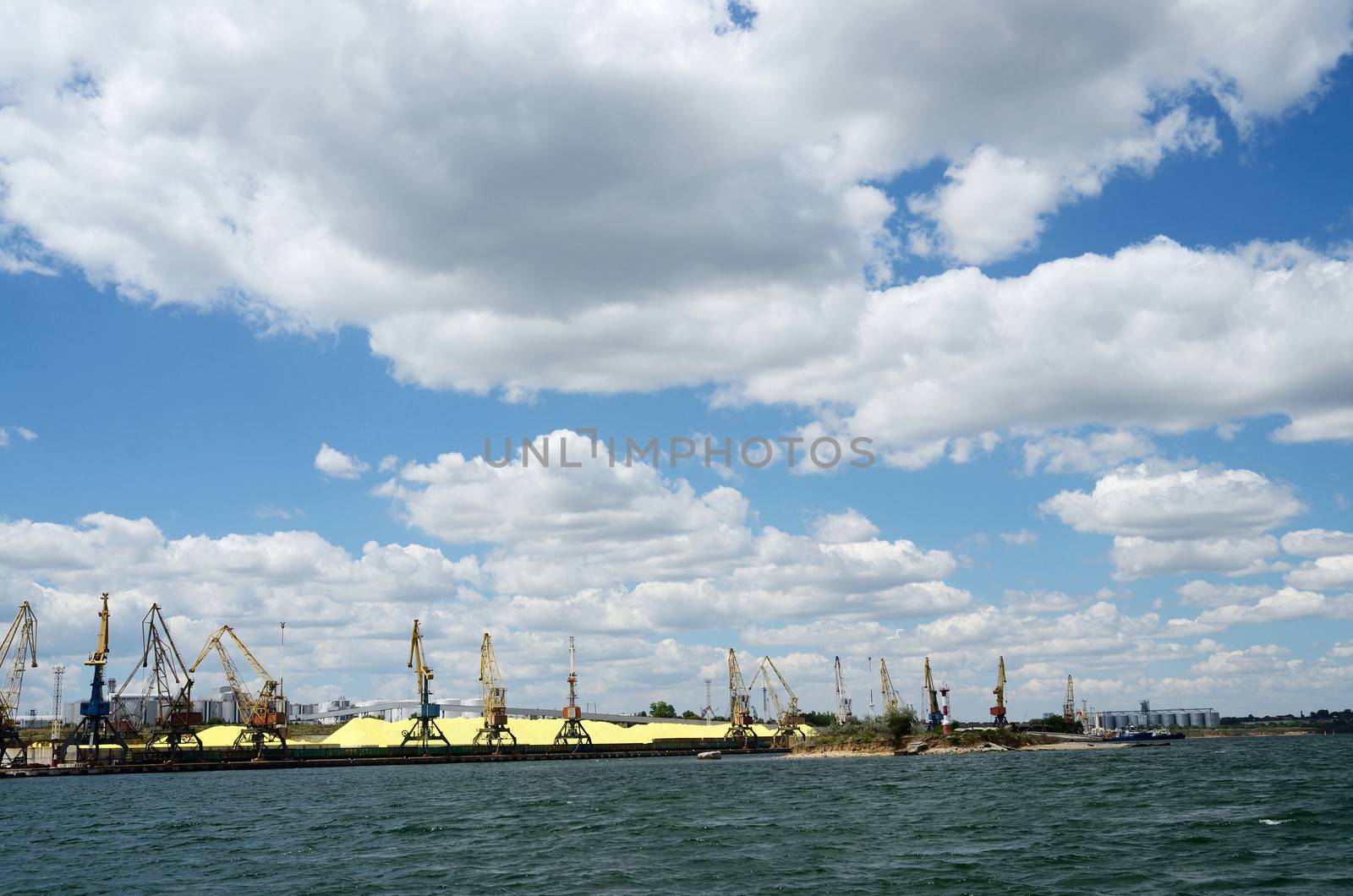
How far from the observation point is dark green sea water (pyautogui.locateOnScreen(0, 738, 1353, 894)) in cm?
5109

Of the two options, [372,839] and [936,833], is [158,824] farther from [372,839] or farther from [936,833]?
[936,833]

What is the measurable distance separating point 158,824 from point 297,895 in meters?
49.0

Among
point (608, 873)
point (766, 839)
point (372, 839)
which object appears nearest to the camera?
point (608, 873)

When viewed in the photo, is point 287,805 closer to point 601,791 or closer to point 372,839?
point 601,791

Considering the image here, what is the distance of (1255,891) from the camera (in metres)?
44.5

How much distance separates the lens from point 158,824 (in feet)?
298

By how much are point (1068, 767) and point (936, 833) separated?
94409mm

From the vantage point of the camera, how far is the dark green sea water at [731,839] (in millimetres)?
51094

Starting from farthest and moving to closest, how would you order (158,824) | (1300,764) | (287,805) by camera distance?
(1300,764) < (287,805) < (158,824)

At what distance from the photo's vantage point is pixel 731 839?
2677 inches

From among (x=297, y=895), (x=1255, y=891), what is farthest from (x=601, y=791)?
(x=1255, y=891)

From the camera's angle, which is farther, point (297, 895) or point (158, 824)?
point (158, 824)

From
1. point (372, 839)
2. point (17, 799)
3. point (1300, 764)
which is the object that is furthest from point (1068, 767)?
point (17, 799)

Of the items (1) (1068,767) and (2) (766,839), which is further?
(1) (1068,767)
